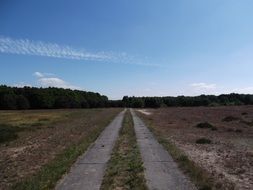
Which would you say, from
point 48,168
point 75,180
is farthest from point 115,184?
point 48,168

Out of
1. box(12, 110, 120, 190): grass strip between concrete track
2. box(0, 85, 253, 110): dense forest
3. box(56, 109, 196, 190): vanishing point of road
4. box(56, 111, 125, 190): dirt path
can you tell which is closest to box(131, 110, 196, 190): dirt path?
box(56, 109, 196, 190): vanishing point of road

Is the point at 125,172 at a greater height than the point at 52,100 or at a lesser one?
lesser

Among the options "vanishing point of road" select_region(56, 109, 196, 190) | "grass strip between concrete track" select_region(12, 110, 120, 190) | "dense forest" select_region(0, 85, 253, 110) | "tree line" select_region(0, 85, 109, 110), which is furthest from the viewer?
"dense forest" select_region(0, 85, 253, 110)

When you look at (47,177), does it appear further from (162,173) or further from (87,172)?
(162,173)

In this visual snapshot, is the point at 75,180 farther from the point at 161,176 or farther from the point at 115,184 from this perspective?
the point at 161,176

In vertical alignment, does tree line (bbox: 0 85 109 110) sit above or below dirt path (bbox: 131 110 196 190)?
above

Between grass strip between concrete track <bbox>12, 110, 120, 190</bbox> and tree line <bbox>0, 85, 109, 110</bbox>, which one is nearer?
grass strip between concrete track <bbox>12, 110, 120, 190</bbox>

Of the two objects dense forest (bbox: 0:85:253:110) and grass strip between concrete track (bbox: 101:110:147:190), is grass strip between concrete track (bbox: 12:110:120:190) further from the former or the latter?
dense forest (bbox: 0:85:253:110)

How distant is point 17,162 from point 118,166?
5103 millimetres

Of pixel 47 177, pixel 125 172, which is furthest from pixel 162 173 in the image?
pixel 47 177

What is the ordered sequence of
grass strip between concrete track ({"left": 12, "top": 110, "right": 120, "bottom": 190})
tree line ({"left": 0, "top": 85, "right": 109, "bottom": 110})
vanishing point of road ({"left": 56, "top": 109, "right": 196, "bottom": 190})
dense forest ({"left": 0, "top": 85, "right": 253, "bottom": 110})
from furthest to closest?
dense forest ({"left": 0, "top": 85, "right": 253, "bottom": 110}) → tree line ({"left": 0, "top": 85, "right": 109, "bottom": 110}) → grass strip between concrete track ({"left": 12, "top": 110, "right": 120, "bottom": 190}) → vanishing point of road ({"left": 56, "top": 109, "right": 196, "bottom": 190})

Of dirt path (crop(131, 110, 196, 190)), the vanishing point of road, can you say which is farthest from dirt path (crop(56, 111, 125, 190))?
dirt path (crop(131, 110, 196, 190))

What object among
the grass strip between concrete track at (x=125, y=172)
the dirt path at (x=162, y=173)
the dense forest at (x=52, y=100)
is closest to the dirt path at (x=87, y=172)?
the grass strip between concrete track at (x=125, y=172)

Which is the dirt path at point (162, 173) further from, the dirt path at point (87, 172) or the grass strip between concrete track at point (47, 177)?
the grass strip between concrete track at point (47, 177)
